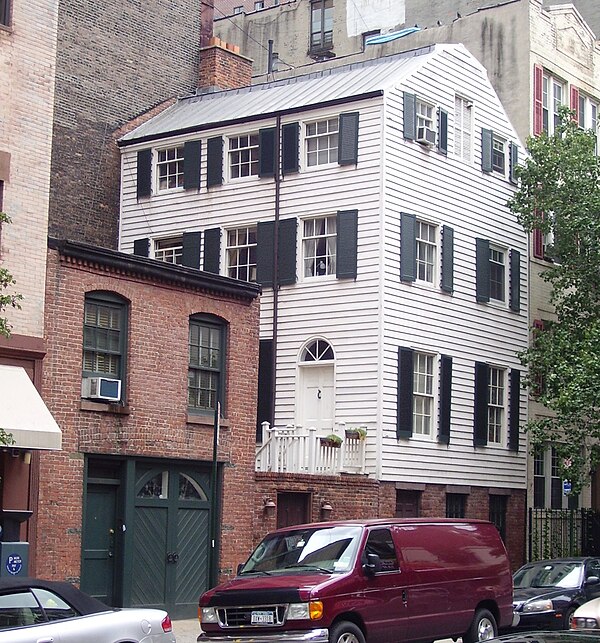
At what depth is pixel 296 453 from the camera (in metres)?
26.7

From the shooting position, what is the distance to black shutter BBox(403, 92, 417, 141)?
29.5 metres

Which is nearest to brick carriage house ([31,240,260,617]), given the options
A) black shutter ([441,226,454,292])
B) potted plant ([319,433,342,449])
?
potted plant ([319,433,342,449])

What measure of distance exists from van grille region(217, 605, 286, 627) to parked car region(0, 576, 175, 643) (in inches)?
78.3

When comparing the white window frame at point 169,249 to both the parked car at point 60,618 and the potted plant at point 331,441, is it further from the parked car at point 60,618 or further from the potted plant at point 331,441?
the parked car at point 60,618

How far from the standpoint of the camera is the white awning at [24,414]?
18.6 metres

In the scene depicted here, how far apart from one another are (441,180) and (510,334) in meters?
4.72

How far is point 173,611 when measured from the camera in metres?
22.6

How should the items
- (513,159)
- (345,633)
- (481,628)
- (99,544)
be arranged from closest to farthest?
1. (345,633)
2. (481,628)
3. (99,544)
4. (513,159)

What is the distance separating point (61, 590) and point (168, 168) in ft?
69.5

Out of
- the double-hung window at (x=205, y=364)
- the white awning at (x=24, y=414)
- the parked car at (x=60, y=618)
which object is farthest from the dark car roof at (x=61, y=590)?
the double-hung window at (x=205, y=364)

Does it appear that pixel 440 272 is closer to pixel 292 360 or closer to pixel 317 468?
pixel 292 360

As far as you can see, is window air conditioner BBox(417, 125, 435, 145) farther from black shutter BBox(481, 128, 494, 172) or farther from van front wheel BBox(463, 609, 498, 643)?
van front wheel BBox(463, 609, 498, 643)

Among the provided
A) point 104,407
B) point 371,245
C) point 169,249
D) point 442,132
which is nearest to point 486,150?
point 442,132

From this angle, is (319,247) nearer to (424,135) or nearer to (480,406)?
(424,135)
